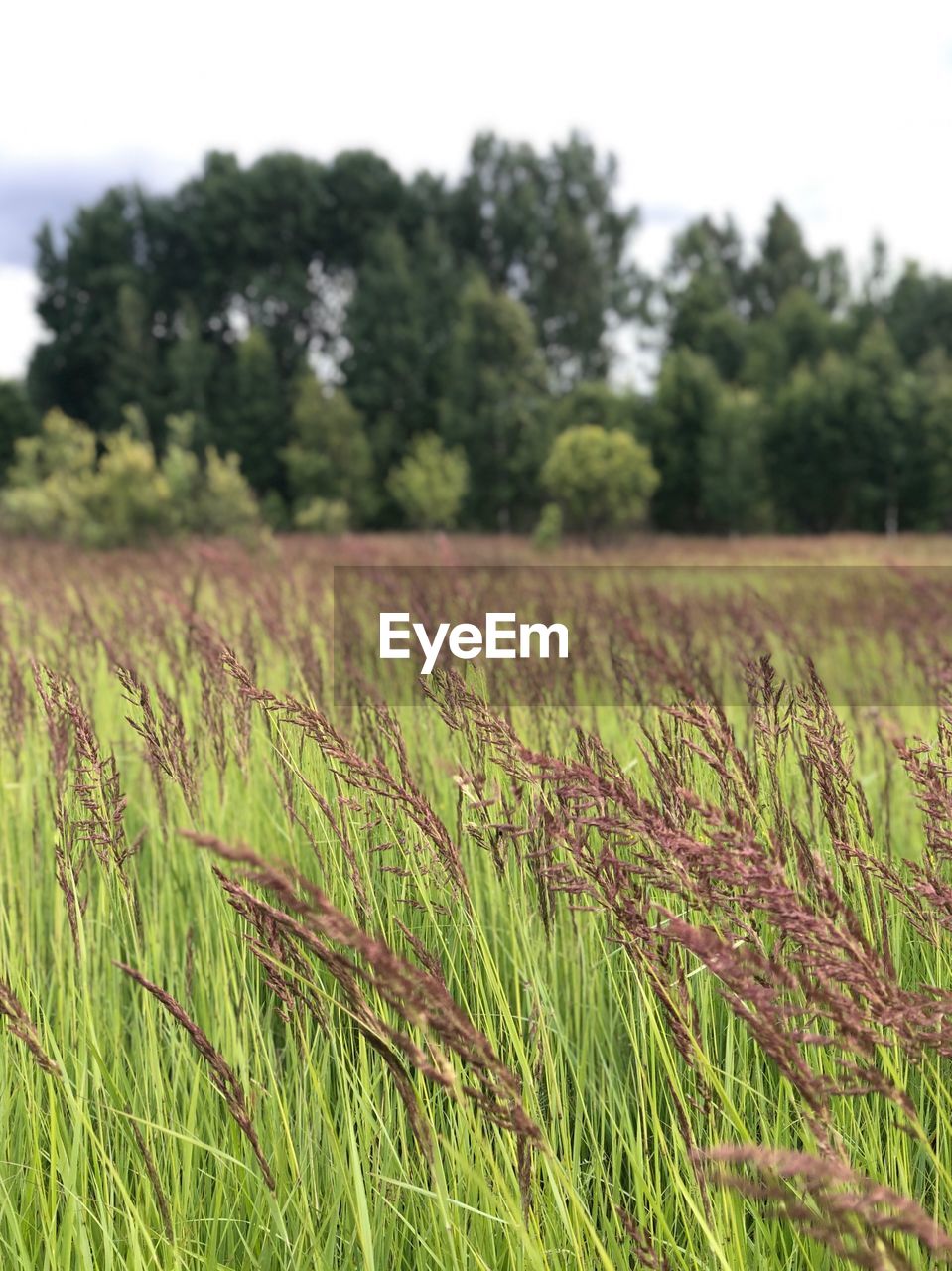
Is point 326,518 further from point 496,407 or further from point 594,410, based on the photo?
point 594,410

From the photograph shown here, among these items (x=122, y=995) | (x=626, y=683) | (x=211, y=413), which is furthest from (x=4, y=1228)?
Answer: (x=211, y=413)

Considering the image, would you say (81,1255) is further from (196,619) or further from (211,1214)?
(196,619)

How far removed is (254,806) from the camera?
2766 mm

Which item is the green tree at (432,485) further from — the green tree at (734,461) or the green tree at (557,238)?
the green tree at (557,238)

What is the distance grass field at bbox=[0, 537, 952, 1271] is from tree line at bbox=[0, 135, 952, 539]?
23.9 meters

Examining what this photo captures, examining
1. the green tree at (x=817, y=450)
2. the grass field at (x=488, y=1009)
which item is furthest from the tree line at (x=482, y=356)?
the grass field at (x=488, y=1009)

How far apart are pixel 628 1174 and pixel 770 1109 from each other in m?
0.27

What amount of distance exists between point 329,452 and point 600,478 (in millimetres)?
13394

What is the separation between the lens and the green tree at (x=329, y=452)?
118ft

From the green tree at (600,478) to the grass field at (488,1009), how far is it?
80.7ft

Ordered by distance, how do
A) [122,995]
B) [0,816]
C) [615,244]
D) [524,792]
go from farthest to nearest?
1. [615,244]
2. [0,816]
3. [122,995]
4. [524,792]

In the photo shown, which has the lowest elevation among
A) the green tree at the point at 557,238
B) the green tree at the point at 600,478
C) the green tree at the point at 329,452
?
the green tree at the point at 600,478

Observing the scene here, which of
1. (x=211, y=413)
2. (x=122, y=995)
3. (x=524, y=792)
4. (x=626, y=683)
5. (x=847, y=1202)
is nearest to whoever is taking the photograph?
(x=847, y=1202)

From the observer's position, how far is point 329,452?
3666 cm
